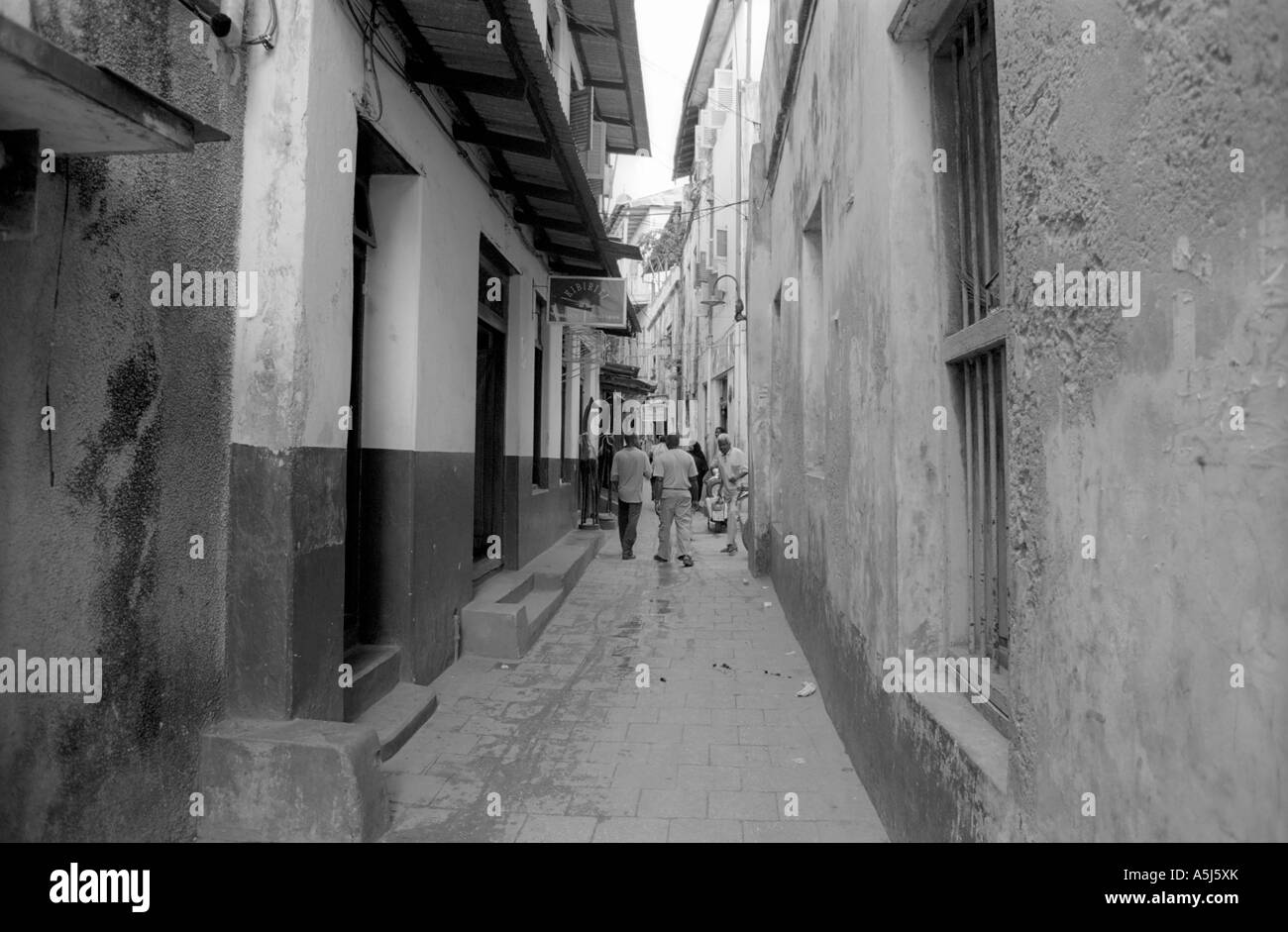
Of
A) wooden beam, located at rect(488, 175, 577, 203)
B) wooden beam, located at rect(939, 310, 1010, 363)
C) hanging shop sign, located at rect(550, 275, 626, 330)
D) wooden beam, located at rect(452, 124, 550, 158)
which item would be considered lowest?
wooden beam, located at rect(939, 310, 1010, 363)

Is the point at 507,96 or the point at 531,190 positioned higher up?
the point at 531,190

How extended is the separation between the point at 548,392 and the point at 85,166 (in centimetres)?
740

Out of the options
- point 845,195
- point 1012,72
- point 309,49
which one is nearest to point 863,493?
point 845,195

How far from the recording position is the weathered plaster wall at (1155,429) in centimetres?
124

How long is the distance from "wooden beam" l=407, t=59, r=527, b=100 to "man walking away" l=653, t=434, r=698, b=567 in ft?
20.8

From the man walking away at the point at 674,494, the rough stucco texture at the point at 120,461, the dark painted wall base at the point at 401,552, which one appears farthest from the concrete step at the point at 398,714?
the man walking away at the point at 674,494

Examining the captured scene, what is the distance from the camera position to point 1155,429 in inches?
59.5

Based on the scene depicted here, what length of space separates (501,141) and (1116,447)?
532 centimetres

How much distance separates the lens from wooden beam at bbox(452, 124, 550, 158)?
5.69 meters

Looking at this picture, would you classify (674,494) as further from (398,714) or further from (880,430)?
(880,430)

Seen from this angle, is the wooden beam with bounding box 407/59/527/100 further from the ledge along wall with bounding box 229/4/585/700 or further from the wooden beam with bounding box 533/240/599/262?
the wooden beam with bounding box 533/240/599/262

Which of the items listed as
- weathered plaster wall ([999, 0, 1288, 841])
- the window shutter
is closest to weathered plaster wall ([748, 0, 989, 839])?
weathered plaster wall ([999, 0, 1288, 841])

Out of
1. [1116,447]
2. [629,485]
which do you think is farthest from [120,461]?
[629,485]

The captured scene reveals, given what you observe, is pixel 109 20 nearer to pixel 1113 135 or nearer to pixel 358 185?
pixel 358 185
